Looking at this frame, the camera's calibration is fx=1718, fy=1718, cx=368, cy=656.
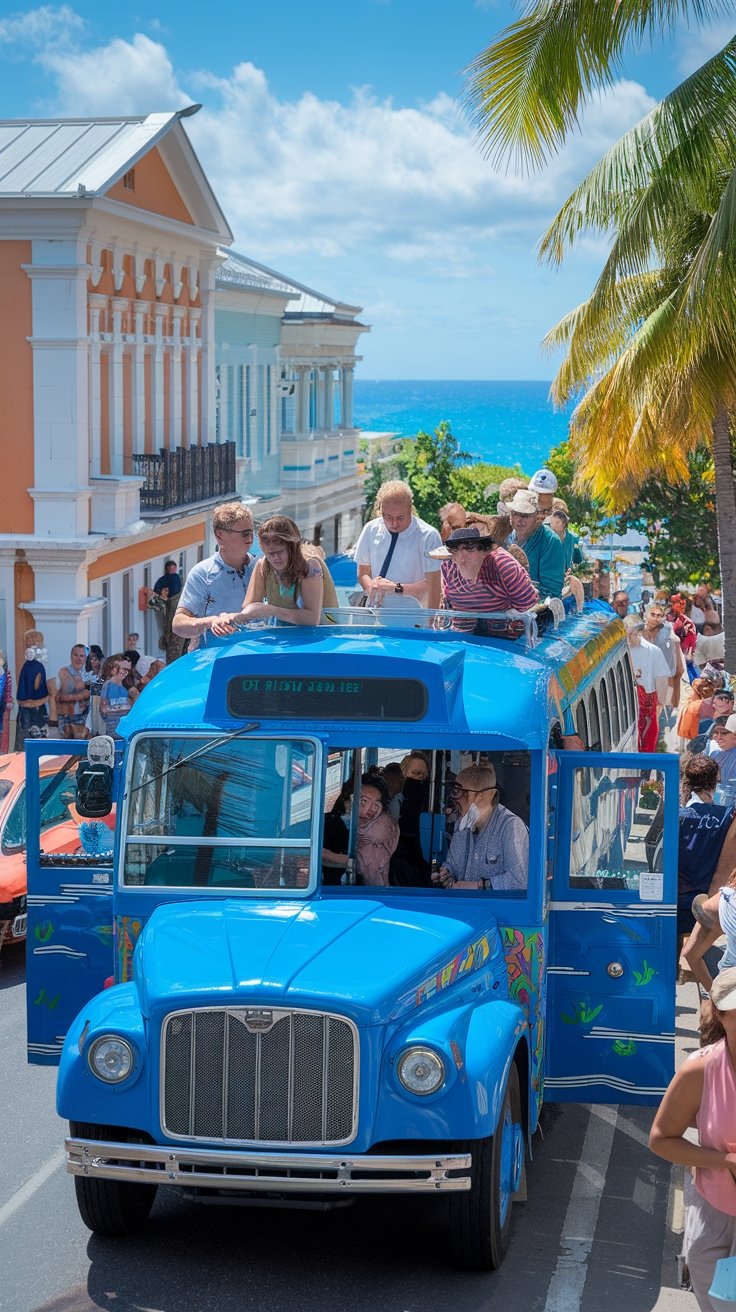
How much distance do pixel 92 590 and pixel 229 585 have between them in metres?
16.4

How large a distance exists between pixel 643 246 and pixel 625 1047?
32.0 feet

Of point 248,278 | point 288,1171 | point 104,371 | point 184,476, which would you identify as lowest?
point 288,1171

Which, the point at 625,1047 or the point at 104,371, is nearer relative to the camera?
the point at 625,1047

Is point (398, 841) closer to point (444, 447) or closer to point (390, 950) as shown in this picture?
point (390, 950)

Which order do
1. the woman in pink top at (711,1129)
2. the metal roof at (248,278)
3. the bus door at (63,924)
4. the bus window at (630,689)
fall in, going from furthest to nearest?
the metal roof at (248,278) → the bus window at (630,689) → the bus door at (63,924) → the woman in pink top at (711,1129)

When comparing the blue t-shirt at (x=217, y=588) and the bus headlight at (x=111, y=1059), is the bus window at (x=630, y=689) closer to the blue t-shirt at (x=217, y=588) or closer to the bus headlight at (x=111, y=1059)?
the blue t-shirt at (x=217, y=588)

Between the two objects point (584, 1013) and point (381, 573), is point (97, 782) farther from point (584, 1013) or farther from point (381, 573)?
point (381, 573)

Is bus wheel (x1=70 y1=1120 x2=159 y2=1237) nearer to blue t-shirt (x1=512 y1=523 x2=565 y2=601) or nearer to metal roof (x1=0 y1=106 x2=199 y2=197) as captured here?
blue t-shirt (x1=512 y1=523 x2=565 y2=601)

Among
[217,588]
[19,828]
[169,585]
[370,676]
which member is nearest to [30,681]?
[169,585]

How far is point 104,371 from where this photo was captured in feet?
91.9

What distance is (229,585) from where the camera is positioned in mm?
10375

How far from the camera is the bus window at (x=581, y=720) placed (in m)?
10.4

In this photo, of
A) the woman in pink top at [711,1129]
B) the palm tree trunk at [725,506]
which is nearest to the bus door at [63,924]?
the woman in pink top at [711,1129]

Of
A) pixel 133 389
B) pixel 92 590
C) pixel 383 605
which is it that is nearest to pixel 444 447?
pixel 133 389
